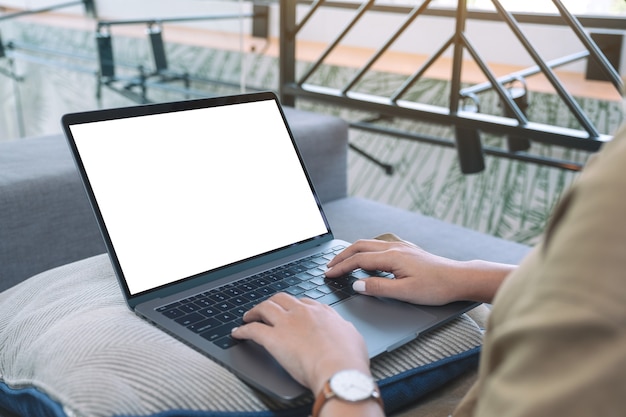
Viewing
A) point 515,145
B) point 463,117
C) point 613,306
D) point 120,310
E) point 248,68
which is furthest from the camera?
point 248,68

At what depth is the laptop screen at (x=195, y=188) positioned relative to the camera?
743 mm

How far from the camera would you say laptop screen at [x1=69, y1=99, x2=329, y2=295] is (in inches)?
29.3

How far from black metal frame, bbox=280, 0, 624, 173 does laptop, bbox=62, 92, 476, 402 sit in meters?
0.57

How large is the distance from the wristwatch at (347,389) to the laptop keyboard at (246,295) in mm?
140

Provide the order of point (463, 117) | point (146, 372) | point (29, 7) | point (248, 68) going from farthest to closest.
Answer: point (248, 68), point (29, 7), point (463, 117), point (146, 372)

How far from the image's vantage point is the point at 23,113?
6.81 ft

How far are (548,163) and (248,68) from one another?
1.57m

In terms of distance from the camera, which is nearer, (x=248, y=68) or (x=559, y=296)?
(x=559, y=296)

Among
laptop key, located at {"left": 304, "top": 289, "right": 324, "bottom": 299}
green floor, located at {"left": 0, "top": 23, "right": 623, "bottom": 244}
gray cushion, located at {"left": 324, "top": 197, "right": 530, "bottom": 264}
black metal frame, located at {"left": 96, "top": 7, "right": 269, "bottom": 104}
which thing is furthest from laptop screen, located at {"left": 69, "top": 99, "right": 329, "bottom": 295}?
black metal frame, located at {"left": 96, "top": 7, "right": 269, "bottom": 104}

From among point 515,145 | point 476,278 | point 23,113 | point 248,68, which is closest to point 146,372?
point 476,278

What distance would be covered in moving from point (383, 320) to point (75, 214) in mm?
613

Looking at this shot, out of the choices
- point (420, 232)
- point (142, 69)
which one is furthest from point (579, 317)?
point (142, 69)

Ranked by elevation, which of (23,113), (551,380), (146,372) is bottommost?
(23,113)

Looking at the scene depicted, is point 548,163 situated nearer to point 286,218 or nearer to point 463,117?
point 463,117
